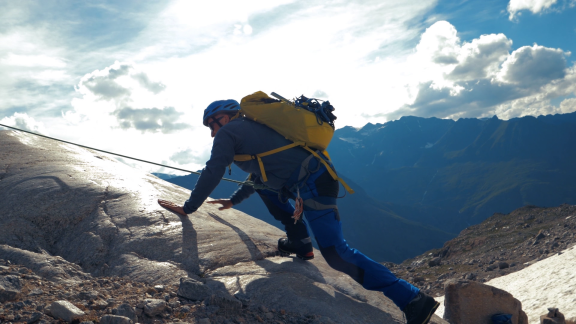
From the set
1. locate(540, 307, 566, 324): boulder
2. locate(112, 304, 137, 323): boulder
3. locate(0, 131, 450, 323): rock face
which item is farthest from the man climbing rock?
locate(540, 307, 566, 324): boulder

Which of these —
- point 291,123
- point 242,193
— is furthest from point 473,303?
point 291,123

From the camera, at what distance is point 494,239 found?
40906 mm

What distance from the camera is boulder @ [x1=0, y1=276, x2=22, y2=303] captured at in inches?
156

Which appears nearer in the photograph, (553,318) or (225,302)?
(225,302)

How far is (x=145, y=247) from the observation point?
5746mm

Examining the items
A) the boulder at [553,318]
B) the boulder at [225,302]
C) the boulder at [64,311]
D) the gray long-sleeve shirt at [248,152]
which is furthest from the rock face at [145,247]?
the boulder at [553,318]

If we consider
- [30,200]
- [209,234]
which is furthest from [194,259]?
[30,200]

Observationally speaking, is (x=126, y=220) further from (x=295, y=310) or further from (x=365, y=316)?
(x=365, y=316)

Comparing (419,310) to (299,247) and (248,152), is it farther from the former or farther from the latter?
(248,152)

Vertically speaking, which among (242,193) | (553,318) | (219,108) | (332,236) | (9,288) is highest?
(219,108)

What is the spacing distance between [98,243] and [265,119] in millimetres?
3208

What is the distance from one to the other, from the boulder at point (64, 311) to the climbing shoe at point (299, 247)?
3702 millimetres

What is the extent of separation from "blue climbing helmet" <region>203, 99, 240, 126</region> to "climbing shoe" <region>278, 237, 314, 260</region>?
8.46 feet

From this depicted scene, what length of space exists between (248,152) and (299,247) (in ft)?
7.17
